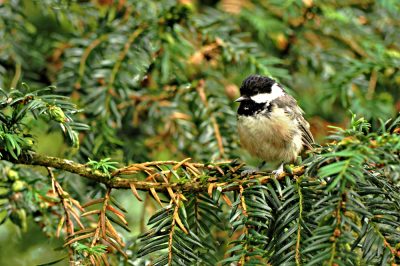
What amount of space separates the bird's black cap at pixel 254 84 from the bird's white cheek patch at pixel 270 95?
0.16 feet

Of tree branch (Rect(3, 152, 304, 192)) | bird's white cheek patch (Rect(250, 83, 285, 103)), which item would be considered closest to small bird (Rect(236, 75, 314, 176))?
bird's white cheek patch (Rect(250, 83, 285, 103))

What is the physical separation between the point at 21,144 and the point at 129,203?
5.18 ft

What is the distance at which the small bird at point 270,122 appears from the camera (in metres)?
2.94

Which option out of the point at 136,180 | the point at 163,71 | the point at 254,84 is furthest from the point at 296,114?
the point at 136,180

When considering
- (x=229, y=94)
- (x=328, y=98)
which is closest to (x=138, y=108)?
(x=229, y=94)

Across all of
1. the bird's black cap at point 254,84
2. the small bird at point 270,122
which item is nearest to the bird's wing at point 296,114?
the small bird at point 270,122

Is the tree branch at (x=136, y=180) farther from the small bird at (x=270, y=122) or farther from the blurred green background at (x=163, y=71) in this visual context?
the small bird at (x=270, y=122)

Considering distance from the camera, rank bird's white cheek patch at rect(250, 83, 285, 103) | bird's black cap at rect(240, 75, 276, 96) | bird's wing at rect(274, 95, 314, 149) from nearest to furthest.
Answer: bird's black cap at rect(240, 75, 276, 96) → bird's white cheek patch at rect(250, 83, 285, 103) → bird's wing at rect(274, 95, 314, 149)

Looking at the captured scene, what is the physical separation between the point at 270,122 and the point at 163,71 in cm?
70

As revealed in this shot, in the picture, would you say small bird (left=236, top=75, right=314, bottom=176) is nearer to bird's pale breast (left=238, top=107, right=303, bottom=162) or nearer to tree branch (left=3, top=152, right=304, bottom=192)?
bird's pale breast (left=238, top=107, right=303, bottom=162)

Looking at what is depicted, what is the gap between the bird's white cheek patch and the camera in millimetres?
3017

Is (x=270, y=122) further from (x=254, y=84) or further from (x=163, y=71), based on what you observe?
(x=163, y=71)

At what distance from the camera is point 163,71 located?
275 cm

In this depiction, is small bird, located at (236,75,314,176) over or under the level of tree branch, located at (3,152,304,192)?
under
